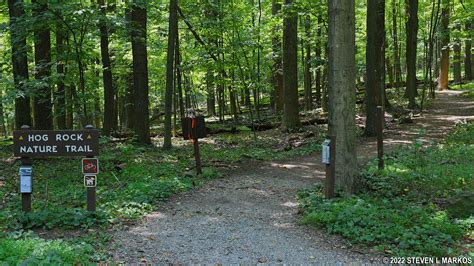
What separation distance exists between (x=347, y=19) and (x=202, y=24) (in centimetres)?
1034

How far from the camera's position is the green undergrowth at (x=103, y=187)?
4969mm

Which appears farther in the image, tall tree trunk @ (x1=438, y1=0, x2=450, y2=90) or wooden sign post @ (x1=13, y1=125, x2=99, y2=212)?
tall tree trunk @ (x1=438, y1=0, x2=450, y2=90)

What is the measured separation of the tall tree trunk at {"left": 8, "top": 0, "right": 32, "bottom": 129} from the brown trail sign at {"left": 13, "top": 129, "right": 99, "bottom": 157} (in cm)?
429

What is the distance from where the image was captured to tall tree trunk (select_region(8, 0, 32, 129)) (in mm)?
10422

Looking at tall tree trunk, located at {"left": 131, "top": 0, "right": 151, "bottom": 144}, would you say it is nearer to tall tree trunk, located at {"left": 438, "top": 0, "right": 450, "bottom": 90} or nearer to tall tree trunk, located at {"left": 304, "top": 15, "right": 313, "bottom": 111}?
tall tree trunk, located at {"left": 304, "top": 15, "right": 313, "bottom": 111}

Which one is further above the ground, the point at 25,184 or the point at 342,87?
the point at 342,87

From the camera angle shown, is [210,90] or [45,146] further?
[210,90]

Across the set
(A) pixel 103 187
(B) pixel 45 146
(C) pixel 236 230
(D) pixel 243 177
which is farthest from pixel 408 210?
(A) pixel 103 187

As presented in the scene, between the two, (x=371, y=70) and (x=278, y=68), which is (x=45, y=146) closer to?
(x=371, y=70)

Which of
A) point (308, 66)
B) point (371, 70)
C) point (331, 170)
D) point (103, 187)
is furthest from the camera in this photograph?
point (308, 66)

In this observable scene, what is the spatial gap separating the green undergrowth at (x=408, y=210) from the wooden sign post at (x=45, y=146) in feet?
11.7

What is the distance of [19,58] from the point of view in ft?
37.7

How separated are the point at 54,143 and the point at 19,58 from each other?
6.43m

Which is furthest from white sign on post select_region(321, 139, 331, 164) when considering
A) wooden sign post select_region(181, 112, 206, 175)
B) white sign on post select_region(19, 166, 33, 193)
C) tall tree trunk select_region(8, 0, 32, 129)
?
tall tree trunk select_region(8, 0, 32, 129)
